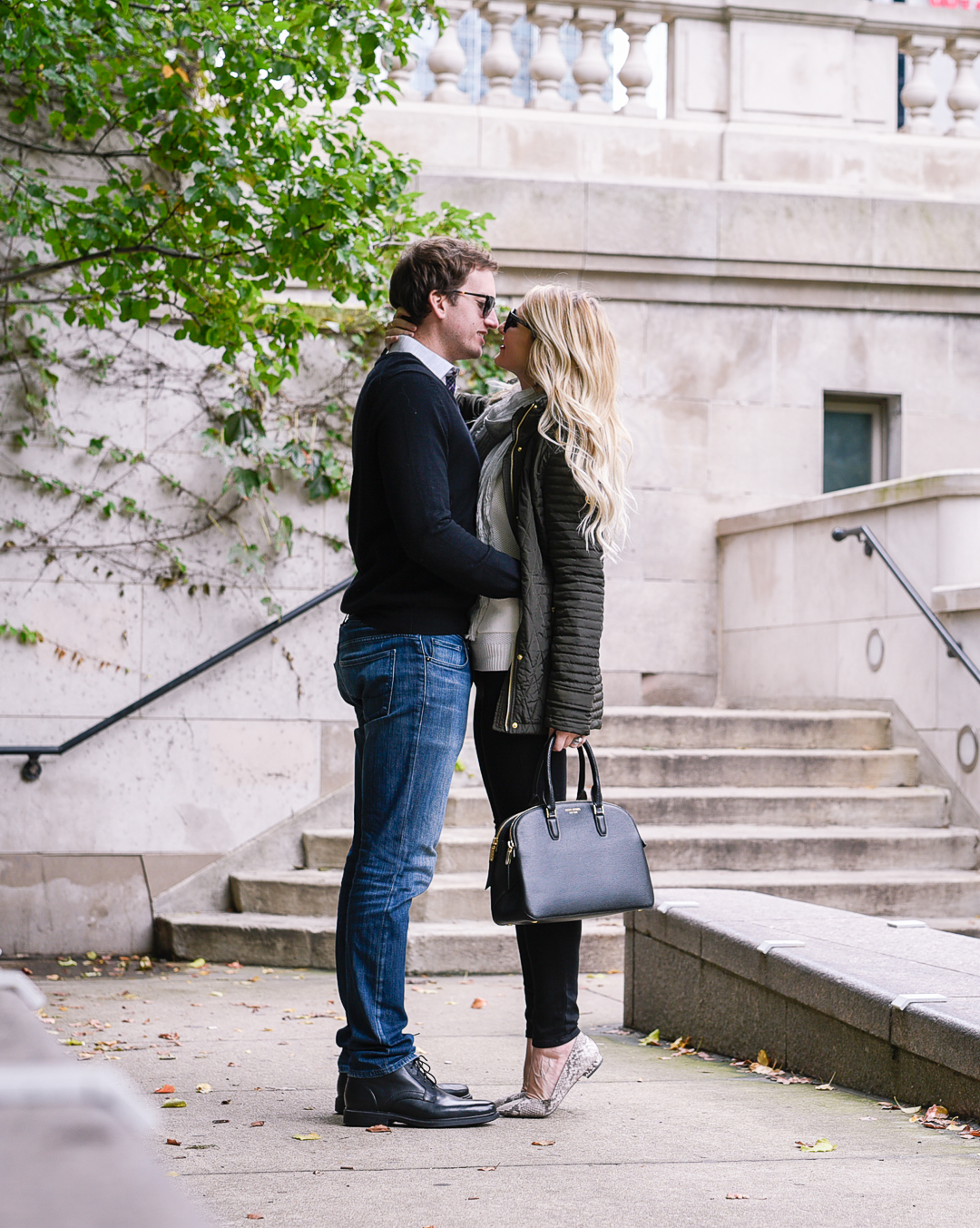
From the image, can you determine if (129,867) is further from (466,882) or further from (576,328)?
(576,328)

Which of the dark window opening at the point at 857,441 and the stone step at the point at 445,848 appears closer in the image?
the stone step at the point at 445,848

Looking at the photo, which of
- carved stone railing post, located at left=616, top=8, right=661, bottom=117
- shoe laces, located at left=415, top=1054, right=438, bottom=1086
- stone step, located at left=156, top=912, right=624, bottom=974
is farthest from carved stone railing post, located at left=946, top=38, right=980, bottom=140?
shoe laces, located at left=415, top=1054, right=438, bottom=1086

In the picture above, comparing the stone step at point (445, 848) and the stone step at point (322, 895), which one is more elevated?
the stone step at point (445, 848)

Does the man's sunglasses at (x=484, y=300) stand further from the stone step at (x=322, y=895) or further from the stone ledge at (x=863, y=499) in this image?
the stone ledge at (x=863, y=499)

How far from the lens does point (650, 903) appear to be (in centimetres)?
328

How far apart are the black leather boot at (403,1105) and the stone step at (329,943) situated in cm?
276

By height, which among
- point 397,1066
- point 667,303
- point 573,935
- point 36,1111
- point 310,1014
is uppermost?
point 667,303

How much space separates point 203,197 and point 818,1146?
434 centimetres

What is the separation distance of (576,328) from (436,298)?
0.34 meters

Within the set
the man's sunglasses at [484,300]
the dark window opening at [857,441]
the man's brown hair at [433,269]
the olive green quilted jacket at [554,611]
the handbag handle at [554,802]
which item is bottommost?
the handbag handle at [554,802]

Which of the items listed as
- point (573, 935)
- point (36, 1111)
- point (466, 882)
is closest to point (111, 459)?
point (466, 882)

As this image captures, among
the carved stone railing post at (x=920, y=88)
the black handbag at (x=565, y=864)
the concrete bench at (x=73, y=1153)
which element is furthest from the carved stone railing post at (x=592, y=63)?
the concrete bench at (x=73, y=1153)

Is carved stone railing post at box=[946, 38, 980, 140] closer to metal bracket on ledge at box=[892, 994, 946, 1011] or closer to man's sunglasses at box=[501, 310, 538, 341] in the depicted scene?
man's sunglasses at box=[501, 310, 538, 341]

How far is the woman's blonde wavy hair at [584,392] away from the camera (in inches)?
129
